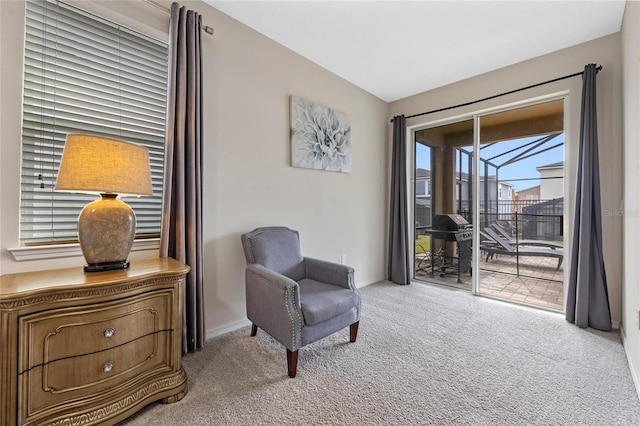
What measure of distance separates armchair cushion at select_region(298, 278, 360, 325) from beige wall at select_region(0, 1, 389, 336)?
0.74 metres

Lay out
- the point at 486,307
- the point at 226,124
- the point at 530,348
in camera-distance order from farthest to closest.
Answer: the point at 486,307
the point at 226,124
the point at 530,348

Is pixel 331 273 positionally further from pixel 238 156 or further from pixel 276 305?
pixel 238 156

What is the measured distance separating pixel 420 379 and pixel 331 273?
0.92m

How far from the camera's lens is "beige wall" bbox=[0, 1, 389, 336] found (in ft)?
4.78

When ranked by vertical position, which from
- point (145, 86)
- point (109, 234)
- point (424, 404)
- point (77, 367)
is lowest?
point (424, 404)

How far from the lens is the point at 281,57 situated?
2.65 meters

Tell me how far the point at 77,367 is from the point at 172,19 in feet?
7.08

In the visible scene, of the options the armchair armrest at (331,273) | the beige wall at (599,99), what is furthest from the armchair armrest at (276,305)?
the beige wall at (599,99)

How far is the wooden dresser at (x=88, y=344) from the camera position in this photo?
3.58 ft

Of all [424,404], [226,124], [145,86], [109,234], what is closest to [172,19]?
[145,86]

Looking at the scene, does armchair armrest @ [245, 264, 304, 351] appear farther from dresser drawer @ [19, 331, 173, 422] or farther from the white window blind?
the white window blind

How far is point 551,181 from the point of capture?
288cm

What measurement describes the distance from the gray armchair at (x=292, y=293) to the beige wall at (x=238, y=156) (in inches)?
11.2

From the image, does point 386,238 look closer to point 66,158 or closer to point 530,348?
point 530,348
